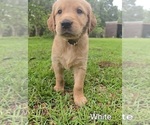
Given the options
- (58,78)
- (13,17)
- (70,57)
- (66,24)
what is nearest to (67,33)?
(66,24)

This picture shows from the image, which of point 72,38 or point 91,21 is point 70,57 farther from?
point 91,21

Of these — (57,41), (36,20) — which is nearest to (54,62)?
(57,41)

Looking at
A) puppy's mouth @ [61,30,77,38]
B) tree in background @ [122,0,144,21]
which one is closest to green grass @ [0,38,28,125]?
puppy's mouth @ [61,30,77,38]

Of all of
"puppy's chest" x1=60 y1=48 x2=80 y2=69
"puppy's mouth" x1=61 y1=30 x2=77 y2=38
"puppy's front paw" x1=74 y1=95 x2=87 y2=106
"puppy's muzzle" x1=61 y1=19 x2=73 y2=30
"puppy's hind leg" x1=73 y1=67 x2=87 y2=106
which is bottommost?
"puppy's front paw" x1=74 y1=95 x2=87 y2=106

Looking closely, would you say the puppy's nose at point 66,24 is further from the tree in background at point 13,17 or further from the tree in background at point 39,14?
the tree in background at point 13,17

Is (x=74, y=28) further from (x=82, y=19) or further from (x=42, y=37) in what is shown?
(x=42, y=37)

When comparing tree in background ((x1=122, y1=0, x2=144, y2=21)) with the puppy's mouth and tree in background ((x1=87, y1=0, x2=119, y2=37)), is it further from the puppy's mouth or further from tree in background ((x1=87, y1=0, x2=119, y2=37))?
the puppy's mouth
